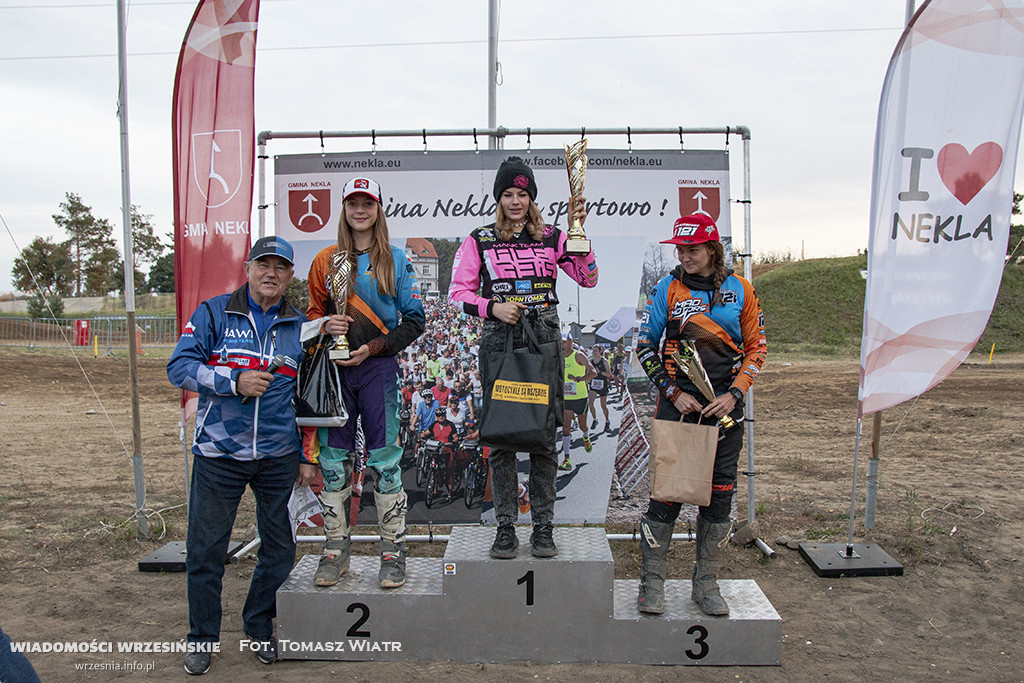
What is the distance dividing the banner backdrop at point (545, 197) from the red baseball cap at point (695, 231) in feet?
4.42

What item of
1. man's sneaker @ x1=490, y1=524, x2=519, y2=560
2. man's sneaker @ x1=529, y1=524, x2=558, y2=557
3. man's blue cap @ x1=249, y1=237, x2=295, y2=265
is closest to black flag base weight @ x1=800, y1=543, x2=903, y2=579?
man's sneaker @ x1=529, y1=524, x2=558, y2=557

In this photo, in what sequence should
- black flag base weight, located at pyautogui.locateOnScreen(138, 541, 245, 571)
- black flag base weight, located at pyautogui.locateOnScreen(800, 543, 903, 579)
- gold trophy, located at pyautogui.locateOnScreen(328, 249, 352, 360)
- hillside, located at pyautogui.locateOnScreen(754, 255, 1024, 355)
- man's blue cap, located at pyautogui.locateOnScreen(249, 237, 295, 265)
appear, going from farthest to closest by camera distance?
hillside, located at pyautogui.locateOnScreen(754, 255, 1024, 355), black flag base weight, located at pyautogui.locateOnScreen(138, 541, 245, 571), black flag base weight, located at pyautogui.locateOnScreen(800, 543, 903, 579), gold trophy, located at pyautogui.locateOnScreen(328, 249, 352, 360), man's blue cap, located at pyautogui.locateOnScreen(249, 237, 295, 265)

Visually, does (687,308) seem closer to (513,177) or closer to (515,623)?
(513,177)

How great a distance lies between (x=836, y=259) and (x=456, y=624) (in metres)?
31.4

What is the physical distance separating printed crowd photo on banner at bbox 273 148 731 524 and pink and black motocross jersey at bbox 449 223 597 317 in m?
1.30

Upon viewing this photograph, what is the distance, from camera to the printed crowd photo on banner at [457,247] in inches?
189

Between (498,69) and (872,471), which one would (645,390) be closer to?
(872,471)

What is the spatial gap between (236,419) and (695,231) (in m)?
2.34

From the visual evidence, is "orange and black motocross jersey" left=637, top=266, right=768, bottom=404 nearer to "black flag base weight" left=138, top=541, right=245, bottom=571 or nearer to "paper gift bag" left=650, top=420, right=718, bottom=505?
"paper gift bag" left=650, top=420, right=718, bottom=505

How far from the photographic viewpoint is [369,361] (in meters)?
3.43

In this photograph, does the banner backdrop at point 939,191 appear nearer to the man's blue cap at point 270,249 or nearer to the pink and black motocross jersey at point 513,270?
the pink and black motocross jersey at point 513,270

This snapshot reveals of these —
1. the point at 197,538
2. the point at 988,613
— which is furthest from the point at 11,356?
the point at 988,613

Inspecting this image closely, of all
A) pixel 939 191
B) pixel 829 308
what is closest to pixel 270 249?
pixel 939 191

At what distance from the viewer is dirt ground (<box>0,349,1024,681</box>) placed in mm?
3342
